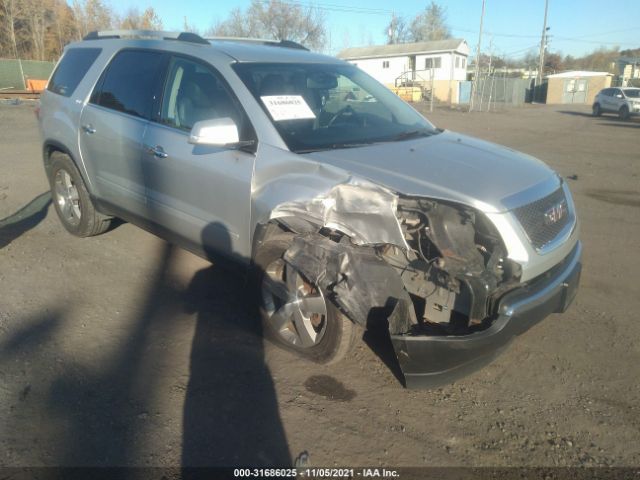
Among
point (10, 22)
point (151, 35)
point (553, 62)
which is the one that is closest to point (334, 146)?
point (151, 35)

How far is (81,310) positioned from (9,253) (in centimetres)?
173

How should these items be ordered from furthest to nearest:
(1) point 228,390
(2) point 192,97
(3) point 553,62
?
(3) point 553,62 < (2) point 192,97 < (1) point 228,390

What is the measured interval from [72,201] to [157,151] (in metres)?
2.07

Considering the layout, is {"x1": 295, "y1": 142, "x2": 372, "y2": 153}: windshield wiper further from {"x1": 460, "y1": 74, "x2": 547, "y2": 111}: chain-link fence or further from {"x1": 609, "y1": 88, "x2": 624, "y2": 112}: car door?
{"x1": 460, "y1": 74, "x2": 547, "y2": 111}: chain-link fence

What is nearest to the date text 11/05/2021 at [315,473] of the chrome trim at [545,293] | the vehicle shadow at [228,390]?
the vehicle shadow at [228,390]

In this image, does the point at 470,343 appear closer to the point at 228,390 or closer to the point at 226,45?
the point at 228,390

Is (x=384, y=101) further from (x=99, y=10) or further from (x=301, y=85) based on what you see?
(x=99, y=10)

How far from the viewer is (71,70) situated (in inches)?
207

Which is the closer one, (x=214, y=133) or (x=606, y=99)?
(x=214, y=133)

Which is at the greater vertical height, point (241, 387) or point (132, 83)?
point (132, 83)

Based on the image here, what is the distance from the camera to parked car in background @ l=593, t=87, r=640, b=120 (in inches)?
1042

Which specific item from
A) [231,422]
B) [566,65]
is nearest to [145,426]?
[231,422]

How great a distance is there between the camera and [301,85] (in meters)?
3.94

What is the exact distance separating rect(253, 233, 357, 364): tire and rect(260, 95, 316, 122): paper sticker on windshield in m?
0.85
